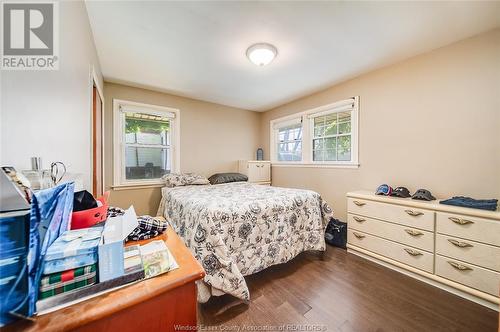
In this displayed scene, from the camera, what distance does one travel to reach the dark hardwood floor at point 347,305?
4.43 ft

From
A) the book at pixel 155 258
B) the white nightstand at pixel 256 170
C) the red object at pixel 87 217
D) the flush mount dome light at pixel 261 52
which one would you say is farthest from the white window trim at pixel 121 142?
the book at pixel 155 258

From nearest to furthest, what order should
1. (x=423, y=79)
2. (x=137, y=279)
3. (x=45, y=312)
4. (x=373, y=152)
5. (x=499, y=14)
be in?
(x=45, y=312)
(x=137, y=279)
(x=499, y=14)
(x=423, y=79)
(x=373, y=152)

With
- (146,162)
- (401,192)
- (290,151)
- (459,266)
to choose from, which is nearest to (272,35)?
(401,192)

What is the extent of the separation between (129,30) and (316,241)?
9.36ft

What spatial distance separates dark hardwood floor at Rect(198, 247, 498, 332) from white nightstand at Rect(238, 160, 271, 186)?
2122 mm

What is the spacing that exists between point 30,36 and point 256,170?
3381 mm

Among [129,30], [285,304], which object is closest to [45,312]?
[285,304]

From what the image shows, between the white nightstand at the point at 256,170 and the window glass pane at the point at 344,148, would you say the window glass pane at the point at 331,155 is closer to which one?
the window glass pane at the point at 344,148

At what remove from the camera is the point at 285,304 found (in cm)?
154

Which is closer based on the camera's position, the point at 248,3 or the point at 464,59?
the point at 248,3

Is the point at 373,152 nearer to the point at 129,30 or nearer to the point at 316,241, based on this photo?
the point at 316,241

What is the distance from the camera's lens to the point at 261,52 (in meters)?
2.00

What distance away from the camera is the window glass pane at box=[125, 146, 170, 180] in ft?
10.2

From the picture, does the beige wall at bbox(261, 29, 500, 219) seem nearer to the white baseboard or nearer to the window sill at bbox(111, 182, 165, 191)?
the white baseboard
